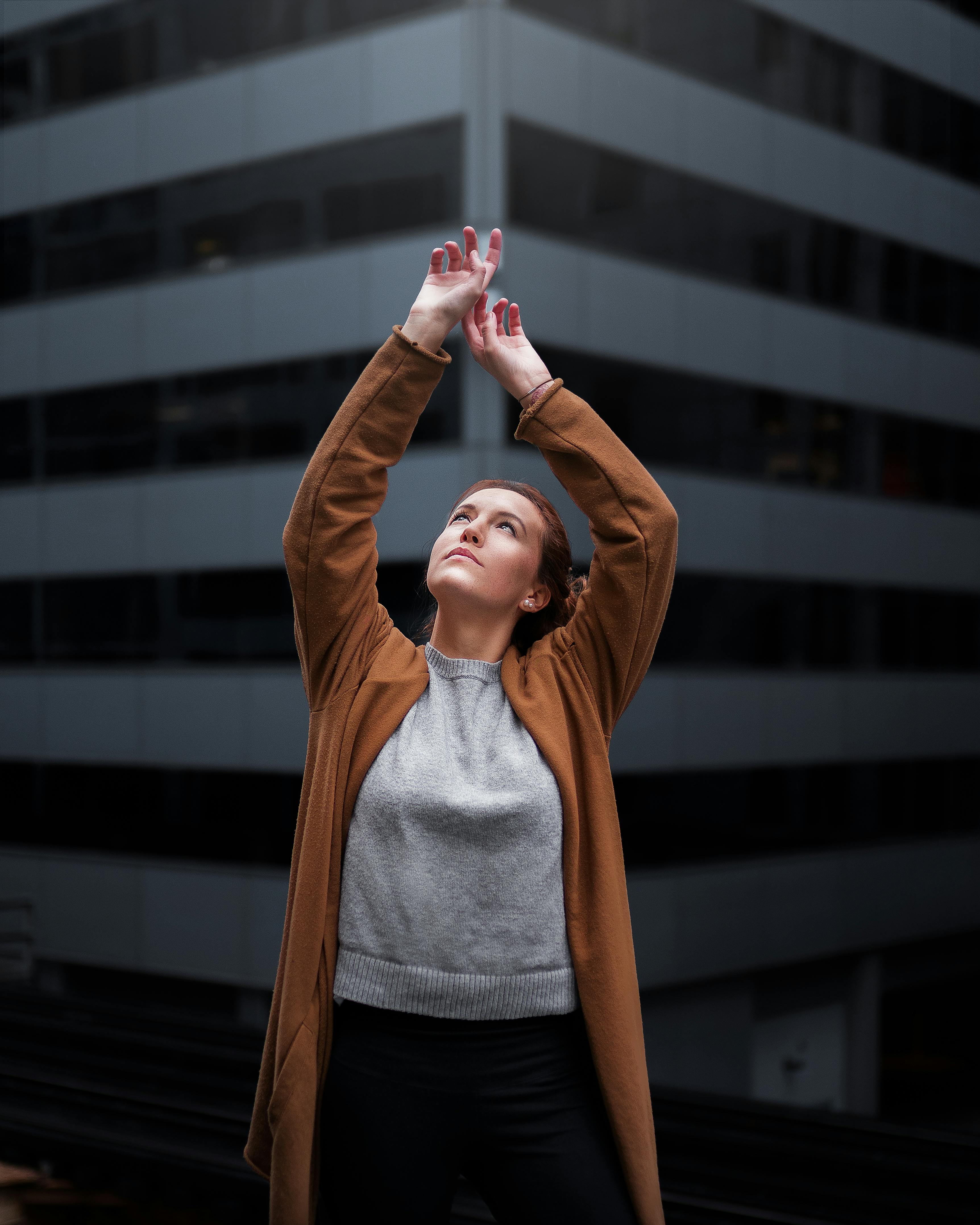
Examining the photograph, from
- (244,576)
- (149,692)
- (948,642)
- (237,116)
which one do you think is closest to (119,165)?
(237,116)

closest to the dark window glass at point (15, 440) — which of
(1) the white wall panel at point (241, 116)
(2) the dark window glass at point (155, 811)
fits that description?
(1) the white wall panel at point (241, 116)

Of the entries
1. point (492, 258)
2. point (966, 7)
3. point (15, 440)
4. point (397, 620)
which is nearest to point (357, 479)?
point (492, 258)

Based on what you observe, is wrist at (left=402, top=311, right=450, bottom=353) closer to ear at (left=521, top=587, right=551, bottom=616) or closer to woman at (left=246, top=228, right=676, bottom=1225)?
woman at (left=246, top=228, right=676, bottom=1225)

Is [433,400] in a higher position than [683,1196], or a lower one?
higher

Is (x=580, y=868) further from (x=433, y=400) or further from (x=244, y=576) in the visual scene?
(x=244, y=576)

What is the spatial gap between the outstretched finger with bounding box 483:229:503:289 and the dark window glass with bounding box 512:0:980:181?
11.6 m

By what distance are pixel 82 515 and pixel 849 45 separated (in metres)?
11.3

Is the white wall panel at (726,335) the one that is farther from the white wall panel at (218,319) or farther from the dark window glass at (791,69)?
the dark window glass at (791,69)

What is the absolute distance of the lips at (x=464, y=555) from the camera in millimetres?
2047

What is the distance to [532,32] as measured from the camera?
41.0ft

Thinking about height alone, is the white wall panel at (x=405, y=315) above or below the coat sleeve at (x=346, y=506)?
above

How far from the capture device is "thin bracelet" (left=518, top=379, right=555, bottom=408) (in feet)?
6.76

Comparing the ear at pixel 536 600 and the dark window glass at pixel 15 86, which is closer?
the ear at pixel 536 600

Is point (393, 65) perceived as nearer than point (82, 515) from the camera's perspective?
Yes
